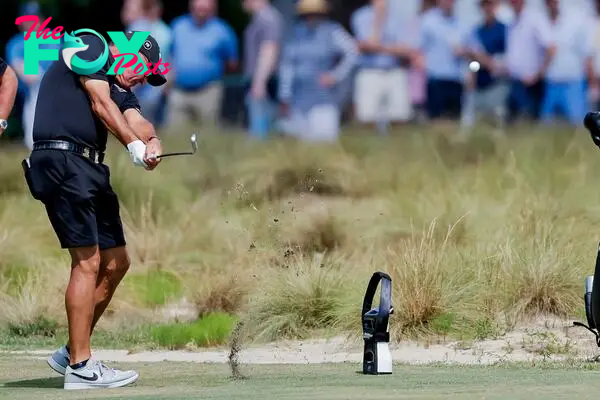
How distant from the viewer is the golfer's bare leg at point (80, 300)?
881cm

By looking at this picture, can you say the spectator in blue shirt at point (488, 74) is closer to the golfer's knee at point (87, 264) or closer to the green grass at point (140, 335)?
the green grass at point (140, 335)

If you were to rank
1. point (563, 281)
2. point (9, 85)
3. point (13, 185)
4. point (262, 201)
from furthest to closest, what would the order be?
1. point (13, 185)
2. point (262, 201)
3. point (563, 281)
4. point (9, 85)

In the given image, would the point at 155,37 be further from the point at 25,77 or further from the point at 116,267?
the point at 116,267

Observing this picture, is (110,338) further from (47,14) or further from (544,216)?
(47,14)

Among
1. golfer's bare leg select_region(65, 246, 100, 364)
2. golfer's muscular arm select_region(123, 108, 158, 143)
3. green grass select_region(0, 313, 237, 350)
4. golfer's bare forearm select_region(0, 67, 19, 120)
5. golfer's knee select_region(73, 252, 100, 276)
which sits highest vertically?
golfer's bare forearm select_region(0, 67, 19, 120)

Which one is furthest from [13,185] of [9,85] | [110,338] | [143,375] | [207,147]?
[143,375]

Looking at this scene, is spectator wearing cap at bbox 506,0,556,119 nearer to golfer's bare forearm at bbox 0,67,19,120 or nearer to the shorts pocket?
golfer's bare forearm at bbox 0,67,19,120

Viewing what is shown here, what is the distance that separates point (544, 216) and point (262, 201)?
378 cm

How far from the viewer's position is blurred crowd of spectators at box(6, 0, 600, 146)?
68.7 feet

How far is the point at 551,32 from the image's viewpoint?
21.0 meters

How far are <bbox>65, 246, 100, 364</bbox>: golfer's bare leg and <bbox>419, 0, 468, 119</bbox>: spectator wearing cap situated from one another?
12582 mm

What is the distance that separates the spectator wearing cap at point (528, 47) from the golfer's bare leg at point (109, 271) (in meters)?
12.4

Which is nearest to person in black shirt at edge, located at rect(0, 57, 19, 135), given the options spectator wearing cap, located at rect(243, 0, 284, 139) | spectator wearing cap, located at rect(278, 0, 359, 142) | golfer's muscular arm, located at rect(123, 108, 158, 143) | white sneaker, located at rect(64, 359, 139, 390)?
golfer's muscular arm, located at rect(123, 108, 158, 143)

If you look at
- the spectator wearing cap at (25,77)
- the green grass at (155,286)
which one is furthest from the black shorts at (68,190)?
the spectator wearing cap at (25,77)
